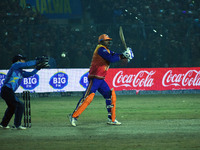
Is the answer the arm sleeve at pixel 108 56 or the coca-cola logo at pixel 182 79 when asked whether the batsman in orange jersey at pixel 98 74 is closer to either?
the arm sleeve at pixel 108 56

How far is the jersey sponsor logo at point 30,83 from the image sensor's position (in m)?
22.2

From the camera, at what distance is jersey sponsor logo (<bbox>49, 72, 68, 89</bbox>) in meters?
22.6

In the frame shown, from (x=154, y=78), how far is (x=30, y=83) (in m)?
6.61

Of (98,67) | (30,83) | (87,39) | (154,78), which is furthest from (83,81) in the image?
(98,67)

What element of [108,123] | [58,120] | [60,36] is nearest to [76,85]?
[60,36]

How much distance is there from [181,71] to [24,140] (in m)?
16.2

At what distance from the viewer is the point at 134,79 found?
76.7 feet

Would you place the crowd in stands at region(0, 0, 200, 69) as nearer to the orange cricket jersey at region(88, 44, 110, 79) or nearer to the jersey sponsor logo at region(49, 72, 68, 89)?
the jersey sponsor logo at region(49, 72, 68, 89)

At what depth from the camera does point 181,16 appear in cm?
2889

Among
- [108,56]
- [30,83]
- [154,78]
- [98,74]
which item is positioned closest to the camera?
[108,56]

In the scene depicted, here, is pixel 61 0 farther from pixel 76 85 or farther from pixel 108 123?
pixel 108 123

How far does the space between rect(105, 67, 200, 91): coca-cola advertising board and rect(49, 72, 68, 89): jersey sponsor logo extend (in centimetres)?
221

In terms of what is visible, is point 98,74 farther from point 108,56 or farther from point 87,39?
point 87,39

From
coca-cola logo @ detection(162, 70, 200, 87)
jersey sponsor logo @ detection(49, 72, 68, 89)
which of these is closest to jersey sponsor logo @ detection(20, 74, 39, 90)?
jersey sponsor logo @ detection(49, 72, 68, 89)
